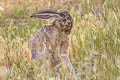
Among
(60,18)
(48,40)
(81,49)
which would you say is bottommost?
(81,49)

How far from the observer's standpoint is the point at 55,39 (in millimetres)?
5438

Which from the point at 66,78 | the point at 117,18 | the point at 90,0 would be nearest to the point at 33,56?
the point at 66,78

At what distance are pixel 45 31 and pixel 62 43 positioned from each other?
10.4 inches

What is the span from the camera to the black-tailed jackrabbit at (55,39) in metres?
5.35

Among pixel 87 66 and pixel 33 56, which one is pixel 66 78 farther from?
pixel 33 56

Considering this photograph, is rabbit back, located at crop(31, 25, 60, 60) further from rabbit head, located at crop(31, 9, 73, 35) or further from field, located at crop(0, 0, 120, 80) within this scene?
field, located at crop(0, 0, 120, 80)

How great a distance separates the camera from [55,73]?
521 cm

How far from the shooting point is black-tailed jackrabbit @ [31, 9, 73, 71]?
535 centimetres

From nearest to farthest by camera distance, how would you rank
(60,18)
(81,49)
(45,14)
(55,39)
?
1. (45,14)
2. (60,18)
3. (55,39)
4. (81,49)

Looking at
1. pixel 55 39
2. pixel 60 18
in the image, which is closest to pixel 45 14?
pixel 60 18

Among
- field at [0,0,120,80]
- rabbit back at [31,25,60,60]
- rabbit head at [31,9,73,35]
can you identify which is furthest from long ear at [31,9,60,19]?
field at [0,0,120,80]

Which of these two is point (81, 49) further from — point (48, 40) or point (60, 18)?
point (60, 18)

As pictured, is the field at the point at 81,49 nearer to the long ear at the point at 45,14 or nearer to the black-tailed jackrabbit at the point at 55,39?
the black-tailed jackrabbit at the point at 55,39

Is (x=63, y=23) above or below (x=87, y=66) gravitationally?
above
